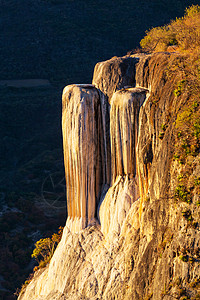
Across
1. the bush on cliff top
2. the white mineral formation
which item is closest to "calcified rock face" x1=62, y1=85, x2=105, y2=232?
the white mineral formation

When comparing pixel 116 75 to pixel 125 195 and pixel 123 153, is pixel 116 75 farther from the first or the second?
pixel 125 195

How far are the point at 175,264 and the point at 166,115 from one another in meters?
4.04

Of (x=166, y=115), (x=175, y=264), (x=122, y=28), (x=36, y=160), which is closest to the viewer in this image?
(x=175, y=264)

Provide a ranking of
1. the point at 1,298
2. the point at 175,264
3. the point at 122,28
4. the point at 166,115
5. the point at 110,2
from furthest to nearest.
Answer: the point at 110,2
the point at 122,28
the point at 1,298
the point at 166,115
the point at 175,264

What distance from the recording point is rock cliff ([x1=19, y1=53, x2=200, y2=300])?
9.12 metres

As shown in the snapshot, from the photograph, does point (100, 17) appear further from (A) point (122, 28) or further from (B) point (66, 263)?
(B) point (66, 263)

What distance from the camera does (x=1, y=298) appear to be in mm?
29547

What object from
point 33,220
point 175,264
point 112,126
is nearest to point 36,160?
point 33,220

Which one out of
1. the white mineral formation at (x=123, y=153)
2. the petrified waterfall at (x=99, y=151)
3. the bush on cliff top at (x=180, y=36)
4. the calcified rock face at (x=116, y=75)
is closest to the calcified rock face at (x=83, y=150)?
the petrified waterfall at (x=99, y=151)

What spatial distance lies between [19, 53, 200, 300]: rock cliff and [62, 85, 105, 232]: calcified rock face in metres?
0.03

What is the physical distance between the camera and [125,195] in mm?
12398

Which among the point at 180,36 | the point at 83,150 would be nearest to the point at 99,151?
the point at 83,150

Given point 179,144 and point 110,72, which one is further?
point 110,72

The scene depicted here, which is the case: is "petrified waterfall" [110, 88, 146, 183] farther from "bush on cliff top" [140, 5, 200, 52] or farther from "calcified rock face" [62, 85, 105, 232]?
"bush on cliff top" [140, 5, 200, 52]
